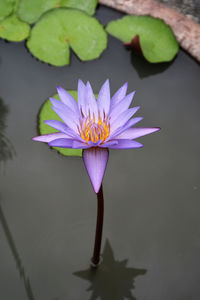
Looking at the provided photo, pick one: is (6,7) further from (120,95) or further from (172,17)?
(120,95)

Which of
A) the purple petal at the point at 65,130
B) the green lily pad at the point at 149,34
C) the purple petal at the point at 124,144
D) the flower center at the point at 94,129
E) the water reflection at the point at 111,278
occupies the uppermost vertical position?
the green lily pad at the point at 149,34

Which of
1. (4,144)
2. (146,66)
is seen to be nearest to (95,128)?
(4,144)

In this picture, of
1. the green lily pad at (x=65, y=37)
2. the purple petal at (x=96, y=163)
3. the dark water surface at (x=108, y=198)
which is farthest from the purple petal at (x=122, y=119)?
the green lily pad at (x=65, y=37)

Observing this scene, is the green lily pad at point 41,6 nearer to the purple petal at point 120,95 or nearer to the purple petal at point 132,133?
the purple petal at point 120,95

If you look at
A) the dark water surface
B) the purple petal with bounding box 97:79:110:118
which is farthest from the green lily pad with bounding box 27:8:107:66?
the purple petal with bounding box 97:79:110:118

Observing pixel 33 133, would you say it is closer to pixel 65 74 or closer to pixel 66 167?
pixel 66 167

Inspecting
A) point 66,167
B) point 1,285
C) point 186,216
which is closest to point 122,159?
point 66,167

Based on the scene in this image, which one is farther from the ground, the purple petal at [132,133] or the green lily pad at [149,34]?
the green lily pad at [149,34]
